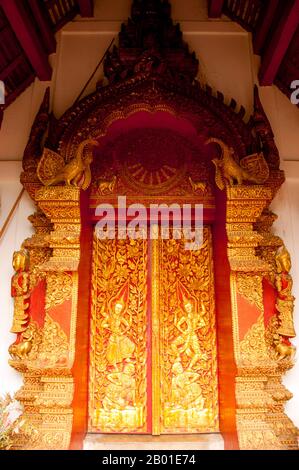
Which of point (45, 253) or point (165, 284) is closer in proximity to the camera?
point (45, 253)

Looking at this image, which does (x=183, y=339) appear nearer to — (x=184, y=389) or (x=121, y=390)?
(x=184, y=389)

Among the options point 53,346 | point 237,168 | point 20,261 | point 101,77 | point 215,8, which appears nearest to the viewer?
point 53,346

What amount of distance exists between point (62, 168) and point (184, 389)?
2344mm

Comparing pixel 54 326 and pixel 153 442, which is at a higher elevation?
pixel 54 326

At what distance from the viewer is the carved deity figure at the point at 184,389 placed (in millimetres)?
4281

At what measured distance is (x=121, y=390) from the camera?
4.29 meters

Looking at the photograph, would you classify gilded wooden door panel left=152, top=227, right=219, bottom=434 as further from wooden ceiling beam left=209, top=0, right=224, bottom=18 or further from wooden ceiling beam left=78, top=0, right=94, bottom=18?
wooden ceiling beam left=78, top=0, right=94, bottom=18

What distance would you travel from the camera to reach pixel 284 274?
4.15m

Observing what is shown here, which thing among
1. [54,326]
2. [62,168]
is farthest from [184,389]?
[62,168]

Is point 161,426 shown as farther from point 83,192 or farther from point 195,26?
point 195,26

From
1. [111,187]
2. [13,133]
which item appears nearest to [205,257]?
[111,187]

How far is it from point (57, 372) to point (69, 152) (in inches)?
75.4

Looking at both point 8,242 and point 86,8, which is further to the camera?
point 86,8

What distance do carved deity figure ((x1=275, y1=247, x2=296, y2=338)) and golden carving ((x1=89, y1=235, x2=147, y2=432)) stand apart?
1288 mm
